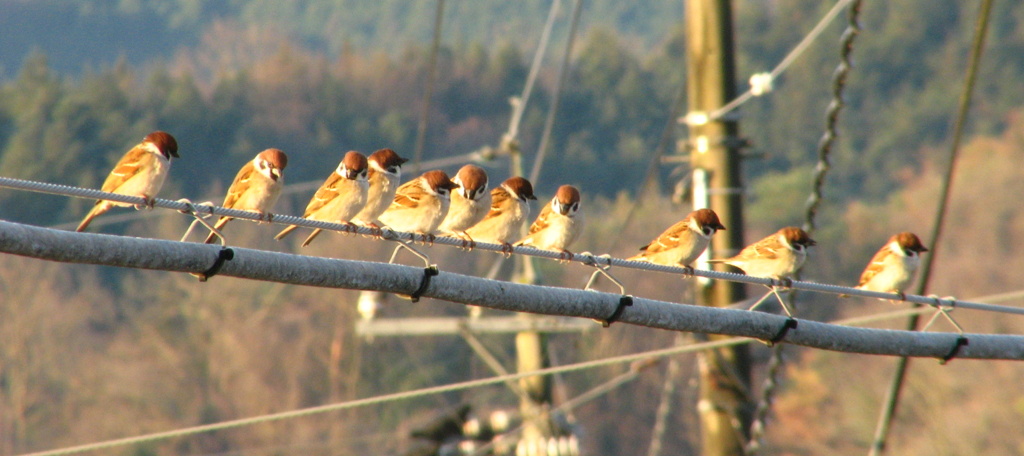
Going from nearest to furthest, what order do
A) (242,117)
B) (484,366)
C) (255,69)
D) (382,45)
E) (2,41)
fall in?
(484,366)
(242,117)
(255,69)
(2,41)
(382,45)

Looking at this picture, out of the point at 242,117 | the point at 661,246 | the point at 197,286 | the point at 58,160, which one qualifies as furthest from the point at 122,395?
the point at 661,246

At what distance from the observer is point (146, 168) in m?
8.53

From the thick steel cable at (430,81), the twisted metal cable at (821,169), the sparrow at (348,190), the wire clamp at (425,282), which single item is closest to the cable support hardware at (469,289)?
the wire clamp at (425,282)

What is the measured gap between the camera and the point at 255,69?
96.9 m

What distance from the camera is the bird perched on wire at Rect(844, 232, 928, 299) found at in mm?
10039

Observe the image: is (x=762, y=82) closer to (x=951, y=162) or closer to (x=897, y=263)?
(x=951, y=162)

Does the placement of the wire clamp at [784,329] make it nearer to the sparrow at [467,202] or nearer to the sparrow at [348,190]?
the sparrow at [467,202]

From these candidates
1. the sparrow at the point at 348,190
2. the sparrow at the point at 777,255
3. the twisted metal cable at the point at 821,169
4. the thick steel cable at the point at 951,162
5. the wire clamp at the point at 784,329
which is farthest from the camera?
the twisted metal cable at the point at 821,169

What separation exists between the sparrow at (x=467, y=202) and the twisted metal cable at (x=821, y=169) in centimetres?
280

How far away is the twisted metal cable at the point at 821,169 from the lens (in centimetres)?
1098

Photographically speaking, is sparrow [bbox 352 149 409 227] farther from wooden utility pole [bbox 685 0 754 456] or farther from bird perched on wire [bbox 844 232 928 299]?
wooden utility pole [bbox 685 0 754 456]

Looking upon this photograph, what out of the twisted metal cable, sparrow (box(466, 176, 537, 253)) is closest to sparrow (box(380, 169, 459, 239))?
sparrow (box(466, 176, 537, 253))

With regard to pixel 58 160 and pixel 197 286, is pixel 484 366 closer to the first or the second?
pixel 197 286

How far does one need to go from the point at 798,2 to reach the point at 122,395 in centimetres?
6389
